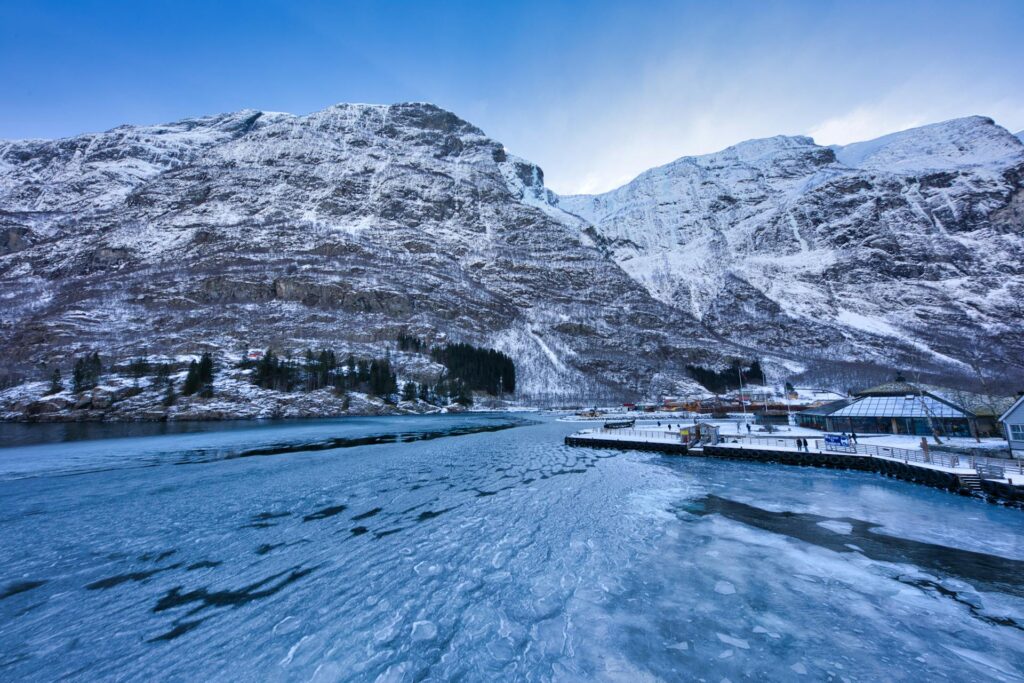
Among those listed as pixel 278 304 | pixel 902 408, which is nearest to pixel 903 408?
pixel 902 408

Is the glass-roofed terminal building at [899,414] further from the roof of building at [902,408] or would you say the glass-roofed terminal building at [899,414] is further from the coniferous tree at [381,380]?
the coniferous tree at [381,380]

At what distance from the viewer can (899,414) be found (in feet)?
153

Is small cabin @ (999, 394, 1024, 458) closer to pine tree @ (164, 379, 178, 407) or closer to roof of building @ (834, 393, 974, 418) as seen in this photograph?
roof of building @ (834, 393, 974, 418)

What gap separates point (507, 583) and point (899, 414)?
183 feet

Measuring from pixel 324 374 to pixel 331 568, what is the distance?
102 meters

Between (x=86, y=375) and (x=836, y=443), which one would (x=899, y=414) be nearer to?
(x=836, y=443)

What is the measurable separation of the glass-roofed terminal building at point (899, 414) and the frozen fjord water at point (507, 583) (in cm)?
2688

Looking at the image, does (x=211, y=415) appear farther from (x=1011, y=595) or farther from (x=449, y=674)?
(x=1011, y=595)

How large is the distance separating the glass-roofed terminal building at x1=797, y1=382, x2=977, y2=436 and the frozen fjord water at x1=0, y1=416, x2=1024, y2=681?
26.9m

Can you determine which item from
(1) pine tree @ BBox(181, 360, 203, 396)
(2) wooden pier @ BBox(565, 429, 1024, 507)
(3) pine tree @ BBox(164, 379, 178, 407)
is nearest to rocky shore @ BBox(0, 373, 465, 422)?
(3) pine tree @ BBox(164, 379, 178, 407)

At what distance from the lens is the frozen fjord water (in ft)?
28.0

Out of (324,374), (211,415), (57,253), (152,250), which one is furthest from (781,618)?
(57,253)

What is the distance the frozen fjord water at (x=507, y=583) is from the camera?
28.0ft

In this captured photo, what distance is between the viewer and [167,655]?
28.7 ft
